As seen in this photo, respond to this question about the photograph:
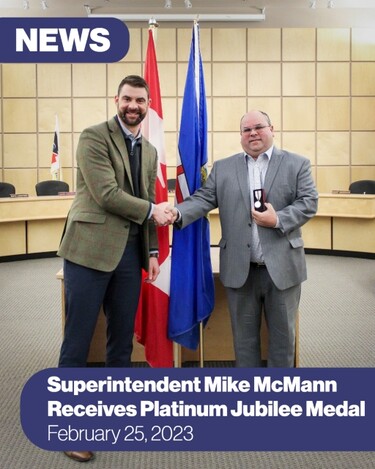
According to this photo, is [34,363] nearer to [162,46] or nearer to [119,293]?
[119,293]

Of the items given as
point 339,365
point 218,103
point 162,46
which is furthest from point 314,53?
point 339,365

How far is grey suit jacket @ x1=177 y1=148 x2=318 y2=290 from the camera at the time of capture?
115 inches

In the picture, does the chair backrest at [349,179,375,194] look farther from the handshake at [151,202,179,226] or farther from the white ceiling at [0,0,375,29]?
the handshake at [151,202,179,226]

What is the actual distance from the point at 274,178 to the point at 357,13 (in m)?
9.20

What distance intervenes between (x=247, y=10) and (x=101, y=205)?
932 cm

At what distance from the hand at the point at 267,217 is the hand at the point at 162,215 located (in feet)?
1.37

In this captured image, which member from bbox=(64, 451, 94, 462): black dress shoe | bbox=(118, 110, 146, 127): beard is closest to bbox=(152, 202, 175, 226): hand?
bbox=(118, 110, 146, 127): beard

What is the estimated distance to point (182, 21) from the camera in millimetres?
10852

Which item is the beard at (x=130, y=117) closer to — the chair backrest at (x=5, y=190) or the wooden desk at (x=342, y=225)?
the wooden desk at (x=342, y=225)

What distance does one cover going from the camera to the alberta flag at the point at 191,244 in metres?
3.40

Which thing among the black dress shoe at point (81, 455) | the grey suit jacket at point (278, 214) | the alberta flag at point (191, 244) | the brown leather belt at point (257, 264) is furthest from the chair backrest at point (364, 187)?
the black dress shoe at point (81, 455)

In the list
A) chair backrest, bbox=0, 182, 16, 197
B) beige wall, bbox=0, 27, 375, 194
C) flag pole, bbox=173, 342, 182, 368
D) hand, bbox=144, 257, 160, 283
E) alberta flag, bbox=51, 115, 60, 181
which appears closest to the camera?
hand, bbox=144, 257, 160, 283

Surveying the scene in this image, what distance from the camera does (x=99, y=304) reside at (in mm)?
2768

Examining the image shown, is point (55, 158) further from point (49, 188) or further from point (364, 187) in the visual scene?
point (364, 187)
